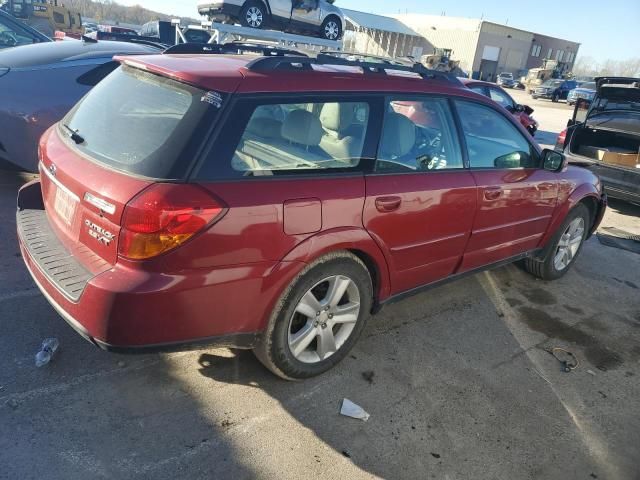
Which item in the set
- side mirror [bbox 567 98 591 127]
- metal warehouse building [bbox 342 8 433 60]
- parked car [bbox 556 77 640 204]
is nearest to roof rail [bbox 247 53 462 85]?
parked car [bbox 556 77 640 204]

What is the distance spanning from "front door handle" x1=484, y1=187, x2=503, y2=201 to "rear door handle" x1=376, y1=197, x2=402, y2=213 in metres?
0.90

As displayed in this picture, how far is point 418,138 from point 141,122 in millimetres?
1654

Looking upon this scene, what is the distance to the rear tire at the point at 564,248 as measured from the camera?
4.50 meters

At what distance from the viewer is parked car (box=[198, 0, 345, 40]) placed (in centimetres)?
980

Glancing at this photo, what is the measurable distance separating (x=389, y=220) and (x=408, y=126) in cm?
64

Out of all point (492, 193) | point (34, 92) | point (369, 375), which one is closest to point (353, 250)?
point (369, 375)

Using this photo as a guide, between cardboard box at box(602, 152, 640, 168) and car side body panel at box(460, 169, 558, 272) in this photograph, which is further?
cardboard box at box(602, 152, 640, 168)

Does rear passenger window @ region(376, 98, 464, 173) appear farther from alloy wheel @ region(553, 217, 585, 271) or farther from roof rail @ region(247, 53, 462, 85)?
alloy wheel @ region(553, 217, 585, 271)

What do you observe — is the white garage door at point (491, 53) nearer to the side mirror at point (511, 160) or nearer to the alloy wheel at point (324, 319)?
the side mirror at point (511, 160)

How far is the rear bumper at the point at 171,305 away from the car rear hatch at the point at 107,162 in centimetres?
11

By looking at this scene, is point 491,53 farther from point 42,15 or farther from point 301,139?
point 301,139

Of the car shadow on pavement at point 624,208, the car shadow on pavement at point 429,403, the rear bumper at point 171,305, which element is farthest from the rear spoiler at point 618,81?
the rear bumper at point 171,305

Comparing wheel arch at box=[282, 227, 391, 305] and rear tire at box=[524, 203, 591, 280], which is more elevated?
wheel arch at box=[282, 227, 391, 305]

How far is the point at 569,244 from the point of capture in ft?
15.5
